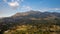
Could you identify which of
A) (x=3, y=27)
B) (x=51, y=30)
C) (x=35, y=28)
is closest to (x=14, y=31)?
(x=3, y=27)

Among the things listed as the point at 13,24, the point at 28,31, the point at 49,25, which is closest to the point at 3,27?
the point at 13,24

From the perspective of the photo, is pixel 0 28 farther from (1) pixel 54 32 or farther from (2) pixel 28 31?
(1) pixel 54 32

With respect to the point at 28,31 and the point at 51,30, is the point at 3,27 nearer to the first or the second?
the point at 28,31

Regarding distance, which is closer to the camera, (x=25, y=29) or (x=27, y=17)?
(x=25, y=29)

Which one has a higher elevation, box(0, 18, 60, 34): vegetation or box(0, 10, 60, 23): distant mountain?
box(0, 10, 60, 23): distant mountain

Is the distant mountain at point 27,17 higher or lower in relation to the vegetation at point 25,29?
higher

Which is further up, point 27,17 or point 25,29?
point 27,17

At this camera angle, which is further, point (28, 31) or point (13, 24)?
point (13, 24)

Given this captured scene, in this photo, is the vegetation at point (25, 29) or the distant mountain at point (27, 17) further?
the distant mountain at point (27, 17)

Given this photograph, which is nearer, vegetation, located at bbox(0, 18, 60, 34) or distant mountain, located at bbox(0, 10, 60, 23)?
vegetation, located at bbox(0, 18, 60, 34)

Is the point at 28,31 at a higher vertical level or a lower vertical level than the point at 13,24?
lower
